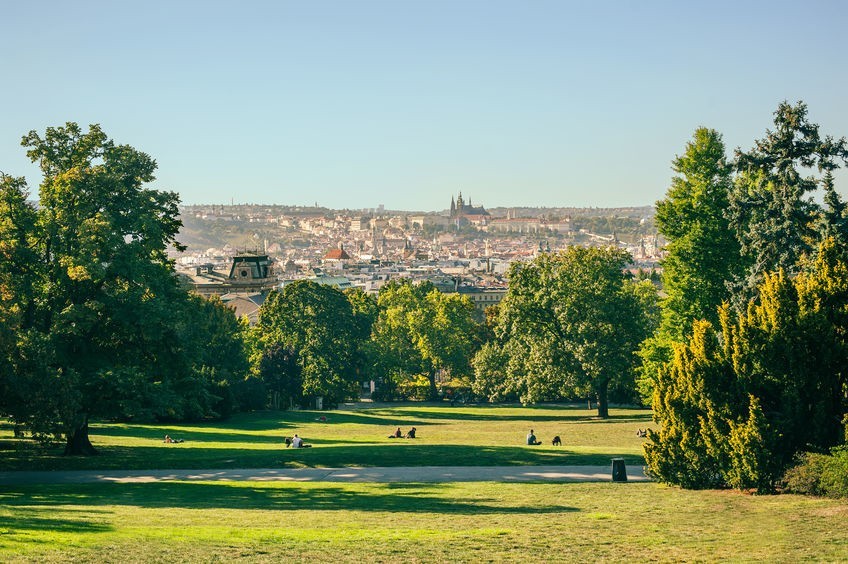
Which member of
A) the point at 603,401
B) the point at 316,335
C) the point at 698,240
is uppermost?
the point at 698,240

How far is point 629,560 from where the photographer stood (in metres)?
22.7

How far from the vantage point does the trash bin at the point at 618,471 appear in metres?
35.5

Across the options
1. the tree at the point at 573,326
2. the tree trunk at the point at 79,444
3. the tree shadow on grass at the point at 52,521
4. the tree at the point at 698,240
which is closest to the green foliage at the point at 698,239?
the tree at the point at 698,240

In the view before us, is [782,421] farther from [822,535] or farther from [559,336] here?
[559,336]

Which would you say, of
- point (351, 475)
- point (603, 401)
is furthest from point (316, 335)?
point (351, 475)

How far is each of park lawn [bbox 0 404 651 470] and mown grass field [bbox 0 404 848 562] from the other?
17 centimetres

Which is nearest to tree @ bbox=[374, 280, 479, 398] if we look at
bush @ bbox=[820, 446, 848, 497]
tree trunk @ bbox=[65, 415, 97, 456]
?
tree trunk @ bbox=[65, 415, 97, 456]

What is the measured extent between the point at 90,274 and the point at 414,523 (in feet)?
59.5

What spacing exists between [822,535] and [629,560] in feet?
15.4

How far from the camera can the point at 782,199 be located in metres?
45.2

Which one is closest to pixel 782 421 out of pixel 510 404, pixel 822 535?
pixel 822 535

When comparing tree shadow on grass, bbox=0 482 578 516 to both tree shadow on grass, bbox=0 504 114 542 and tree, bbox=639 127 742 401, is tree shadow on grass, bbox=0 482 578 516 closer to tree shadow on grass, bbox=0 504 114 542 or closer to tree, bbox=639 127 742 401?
tree shadow on grass, bbox=0 504 114 542

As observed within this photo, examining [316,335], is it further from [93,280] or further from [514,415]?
[93,280]

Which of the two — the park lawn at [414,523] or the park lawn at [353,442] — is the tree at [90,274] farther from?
the park lawn at [414,523]
